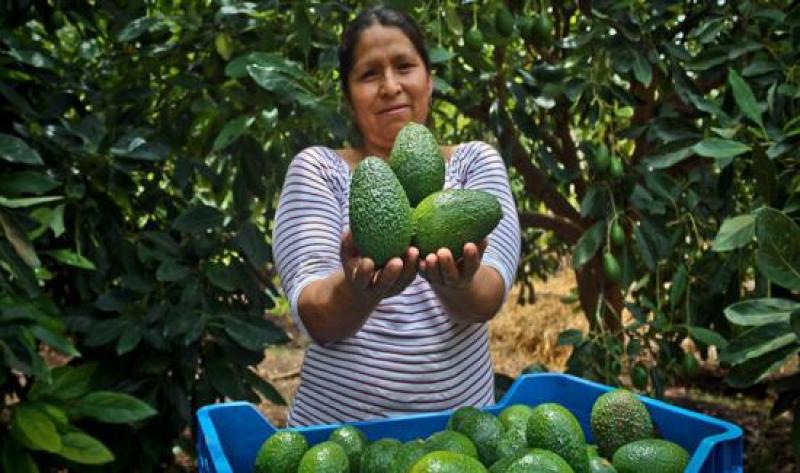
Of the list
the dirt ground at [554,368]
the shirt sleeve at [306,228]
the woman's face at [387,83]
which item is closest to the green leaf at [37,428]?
the shirt sleeve at [306,228]

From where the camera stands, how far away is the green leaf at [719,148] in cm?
138

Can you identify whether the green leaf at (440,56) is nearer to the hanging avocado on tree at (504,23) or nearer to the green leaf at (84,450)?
the hanging avocado on tree at (504,23)

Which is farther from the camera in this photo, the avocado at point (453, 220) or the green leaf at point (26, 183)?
the green leaf at point (26, 183)

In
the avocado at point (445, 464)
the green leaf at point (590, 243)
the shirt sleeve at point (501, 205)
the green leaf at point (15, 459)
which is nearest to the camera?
the avocado at point (445, 464)

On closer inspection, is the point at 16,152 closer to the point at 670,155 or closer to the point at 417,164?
the point at 417,164

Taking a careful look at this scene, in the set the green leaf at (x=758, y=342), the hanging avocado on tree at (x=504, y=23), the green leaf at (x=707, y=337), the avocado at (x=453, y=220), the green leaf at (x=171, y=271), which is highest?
the hanging avocado on tree at (x=504, y=23)

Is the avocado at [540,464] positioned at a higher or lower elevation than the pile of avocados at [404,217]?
lower

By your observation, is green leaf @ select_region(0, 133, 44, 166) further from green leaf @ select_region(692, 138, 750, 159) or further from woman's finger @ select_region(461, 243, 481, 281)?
green leaf @ select_region(692, 138, 750, 159)

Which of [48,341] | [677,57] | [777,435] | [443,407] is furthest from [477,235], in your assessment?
[777,435]

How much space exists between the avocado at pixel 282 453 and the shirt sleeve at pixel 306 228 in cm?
24

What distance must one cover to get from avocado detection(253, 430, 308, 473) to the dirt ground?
2095mm

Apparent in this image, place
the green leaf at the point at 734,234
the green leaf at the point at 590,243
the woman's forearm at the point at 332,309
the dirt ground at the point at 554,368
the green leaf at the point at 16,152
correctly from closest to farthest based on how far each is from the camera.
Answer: the woman's forearm at the point at 332,309
the green leaf at the point at 734,234
the green leaf at the point at 16,152
the green leaf at the point at 590,243
the dirt ground at the point at 554,368

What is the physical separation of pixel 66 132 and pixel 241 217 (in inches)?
16.3

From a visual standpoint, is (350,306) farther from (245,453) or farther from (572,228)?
(572,228)
